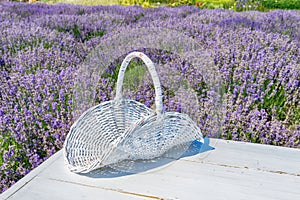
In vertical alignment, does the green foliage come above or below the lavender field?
above

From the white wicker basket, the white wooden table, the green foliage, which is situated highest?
the green foliage

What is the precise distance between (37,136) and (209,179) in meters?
1.13

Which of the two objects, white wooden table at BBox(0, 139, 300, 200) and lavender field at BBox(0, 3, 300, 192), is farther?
lavender field at BBox(0, 3, 300, 192)

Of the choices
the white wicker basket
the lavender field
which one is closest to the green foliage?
the lavender field

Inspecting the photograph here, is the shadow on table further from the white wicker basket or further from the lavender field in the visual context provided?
the lavender field

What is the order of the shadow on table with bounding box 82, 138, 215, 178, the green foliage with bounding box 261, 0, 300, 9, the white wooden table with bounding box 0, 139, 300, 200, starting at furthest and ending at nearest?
the green foliage with bounding box 261, 0, 300, 9
the shadow on table with bounding box 82, 138, 215, 178
the white wooden table with bounding box 0, 139, 300, 200

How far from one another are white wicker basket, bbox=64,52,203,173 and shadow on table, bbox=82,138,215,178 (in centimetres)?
3

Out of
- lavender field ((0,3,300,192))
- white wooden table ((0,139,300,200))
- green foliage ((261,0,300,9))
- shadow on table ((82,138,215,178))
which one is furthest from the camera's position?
green foliage ((261,0,300,9))

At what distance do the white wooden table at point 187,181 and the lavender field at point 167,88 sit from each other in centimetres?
55

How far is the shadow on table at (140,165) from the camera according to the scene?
1.43 meters

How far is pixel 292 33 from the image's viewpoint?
4.13m

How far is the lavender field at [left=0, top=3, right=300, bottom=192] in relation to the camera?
2123 mm

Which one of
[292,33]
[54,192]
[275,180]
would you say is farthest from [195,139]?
[292,33]

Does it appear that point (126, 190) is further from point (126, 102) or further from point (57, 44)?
point (57, 44)
